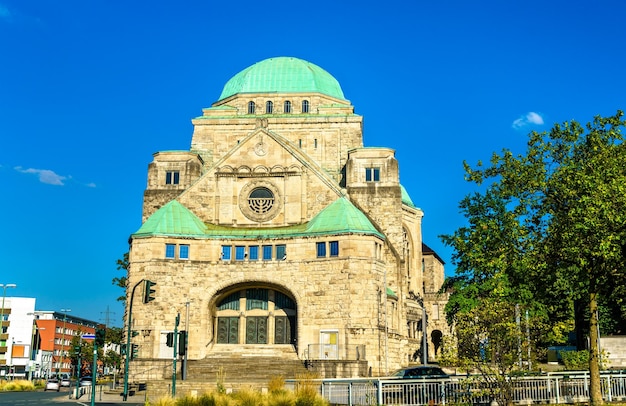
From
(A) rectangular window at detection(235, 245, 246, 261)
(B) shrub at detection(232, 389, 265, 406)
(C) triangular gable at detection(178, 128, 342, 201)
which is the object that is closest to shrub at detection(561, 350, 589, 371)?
(C) triangular gable at detection(178, 128, 342, 201)

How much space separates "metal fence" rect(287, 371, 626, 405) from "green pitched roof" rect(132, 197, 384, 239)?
762 inches

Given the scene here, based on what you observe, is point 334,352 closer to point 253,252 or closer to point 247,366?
point 247,366

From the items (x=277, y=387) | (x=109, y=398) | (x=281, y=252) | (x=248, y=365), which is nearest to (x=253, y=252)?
(x=281, y=252)

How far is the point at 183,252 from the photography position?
47.0 metres

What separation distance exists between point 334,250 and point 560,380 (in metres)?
20.7

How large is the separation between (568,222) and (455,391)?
7.54m

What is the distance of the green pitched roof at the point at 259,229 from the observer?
45938mm

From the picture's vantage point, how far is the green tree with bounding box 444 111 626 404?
24922mm

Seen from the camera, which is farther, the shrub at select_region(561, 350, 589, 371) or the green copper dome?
the green copper dome

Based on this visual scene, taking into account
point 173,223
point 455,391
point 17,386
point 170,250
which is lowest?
point 17,386

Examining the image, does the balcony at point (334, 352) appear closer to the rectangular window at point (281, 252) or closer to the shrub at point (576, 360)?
the rectangular window at point (281, 252)

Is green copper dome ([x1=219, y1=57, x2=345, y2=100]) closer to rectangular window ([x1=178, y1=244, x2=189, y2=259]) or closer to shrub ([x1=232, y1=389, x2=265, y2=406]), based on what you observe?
rectangular window ([x1=178, y1=244, x2=189, y2=259])

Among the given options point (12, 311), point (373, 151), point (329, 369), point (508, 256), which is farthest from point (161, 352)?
point (12, 311)

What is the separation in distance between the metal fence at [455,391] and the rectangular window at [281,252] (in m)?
19.9
